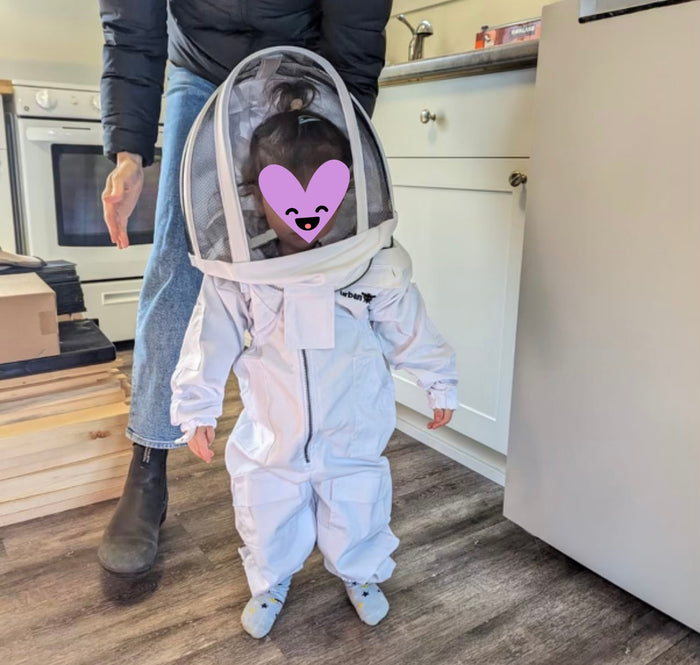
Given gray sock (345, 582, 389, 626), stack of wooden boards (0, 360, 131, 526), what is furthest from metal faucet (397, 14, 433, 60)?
gray sock (345, 582, 389, 626)

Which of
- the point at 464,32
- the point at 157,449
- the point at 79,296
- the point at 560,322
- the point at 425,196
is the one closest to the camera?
the point at 560,322

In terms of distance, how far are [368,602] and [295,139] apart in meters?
0.70

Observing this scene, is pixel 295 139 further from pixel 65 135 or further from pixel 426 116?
pixel 65 135

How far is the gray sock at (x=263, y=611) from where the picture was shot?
3.27 feet

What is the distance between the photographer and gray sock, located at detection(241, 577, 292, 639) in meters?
1.00

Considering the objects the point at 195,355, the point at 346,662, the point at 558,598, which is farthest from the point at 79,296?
the point at 558,598

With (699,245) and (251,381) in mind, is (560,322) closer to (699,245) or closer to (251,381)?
(699,245)

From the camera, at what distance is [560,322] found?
1.08 m

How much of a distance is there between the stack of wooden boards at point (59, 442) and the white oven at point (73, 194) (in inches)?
36.6

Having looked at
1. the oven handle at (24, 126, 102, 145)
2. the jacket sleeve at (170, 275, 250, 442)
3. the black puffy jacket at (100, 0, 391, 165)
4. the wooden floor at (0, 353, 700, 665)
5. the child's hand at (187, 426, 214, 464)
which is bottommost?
the wooden floor at (0, 353, 700, 665)

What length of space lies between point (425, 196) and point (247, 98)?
25.7 inches

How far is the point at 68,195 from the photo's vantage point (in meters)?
2.19

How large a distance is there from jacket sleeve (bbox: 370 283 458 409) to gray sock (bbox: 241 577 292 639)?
1.25 ft

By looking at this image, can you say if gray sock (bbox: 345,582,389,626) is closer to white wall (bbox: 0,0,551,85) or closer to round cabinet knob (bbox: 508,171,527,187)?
round cabinet knob (bbox: 508,171,527,187)
